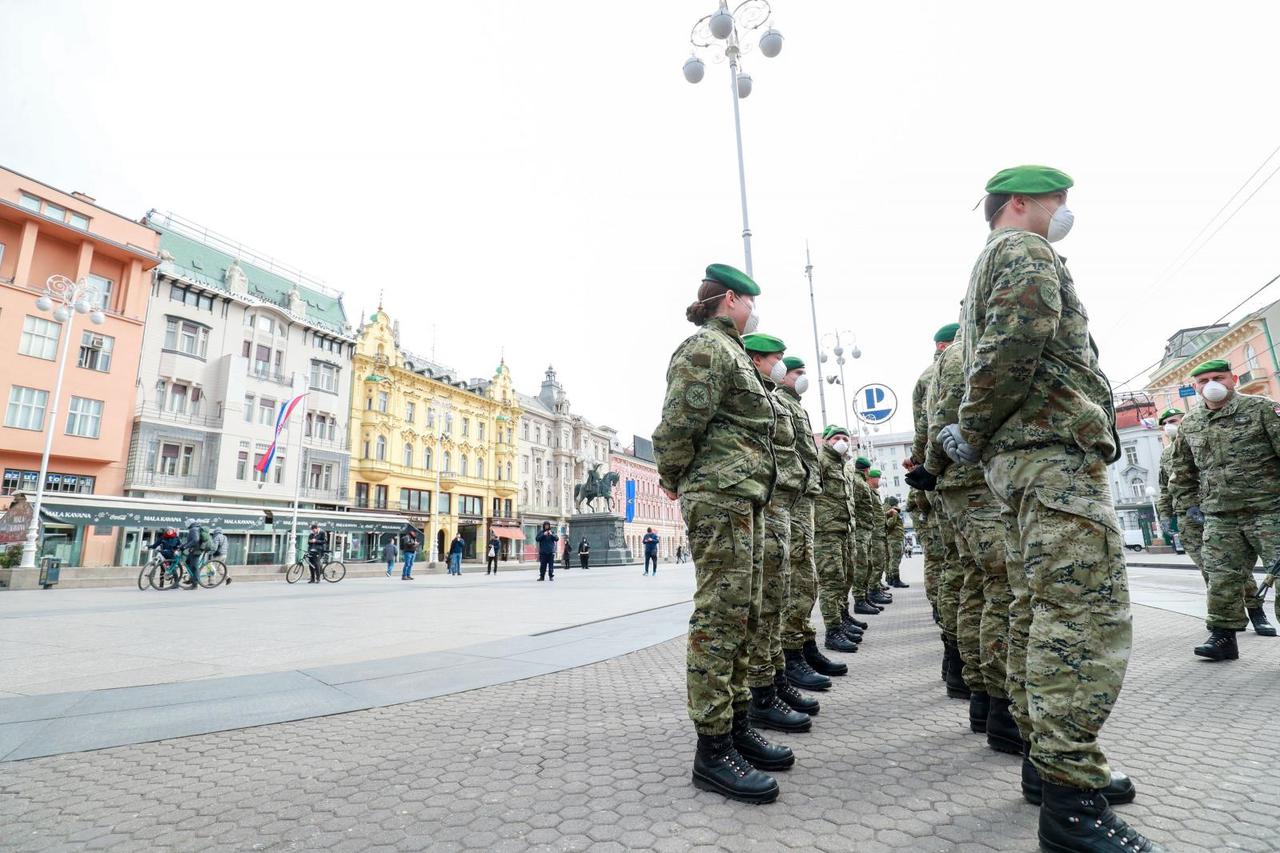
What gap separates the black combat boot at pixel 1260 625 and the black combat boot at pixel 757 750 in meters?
5.59

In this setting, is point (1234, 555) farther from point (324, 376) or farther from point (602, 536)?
point (324, 376)

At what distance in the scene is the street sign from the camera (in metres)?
14.8

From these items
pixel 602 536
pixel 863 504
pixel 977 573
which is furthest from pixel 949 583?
pixel 602 536

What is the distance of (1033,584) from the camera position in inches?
80.1

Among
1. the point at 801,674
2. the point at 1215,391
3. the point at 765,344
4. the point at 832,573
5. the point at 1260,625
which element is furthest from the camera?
the point at 832,573

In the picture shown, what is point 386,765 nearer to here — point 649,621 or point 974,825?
point 974,825

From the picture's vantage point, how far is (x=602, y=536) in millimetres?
31578

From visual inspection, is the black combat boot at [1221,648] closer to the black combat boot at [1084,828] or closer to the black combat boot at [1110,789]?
the black combat boot at [1110,789]

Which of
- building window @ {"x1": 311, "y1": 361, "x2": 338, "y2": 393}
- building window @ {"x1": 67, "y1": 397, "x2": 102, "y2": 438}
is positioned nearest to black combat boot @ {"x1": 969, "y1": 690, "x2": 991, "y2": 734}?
building window @ {"x1": 67, "y1": 397, "x2": 102, "y2": 438}

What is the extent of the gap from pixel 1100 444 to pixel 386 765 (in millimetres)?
3044

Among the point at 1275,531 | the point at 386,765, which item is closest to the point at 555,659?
the point at 386,765

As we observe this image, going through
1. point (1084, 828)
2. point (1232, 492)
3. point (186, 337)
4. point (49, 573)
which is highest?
point (186, 337)

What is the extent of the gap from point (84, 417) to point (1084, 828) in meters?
37.4

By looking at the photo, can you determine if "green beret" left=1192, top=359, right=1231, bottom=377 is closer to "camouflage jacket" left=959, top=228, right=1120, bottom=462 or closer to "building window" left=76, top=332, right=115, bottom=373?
"camouflage jacket" left=959, top=228, right=1120, bottom=462
